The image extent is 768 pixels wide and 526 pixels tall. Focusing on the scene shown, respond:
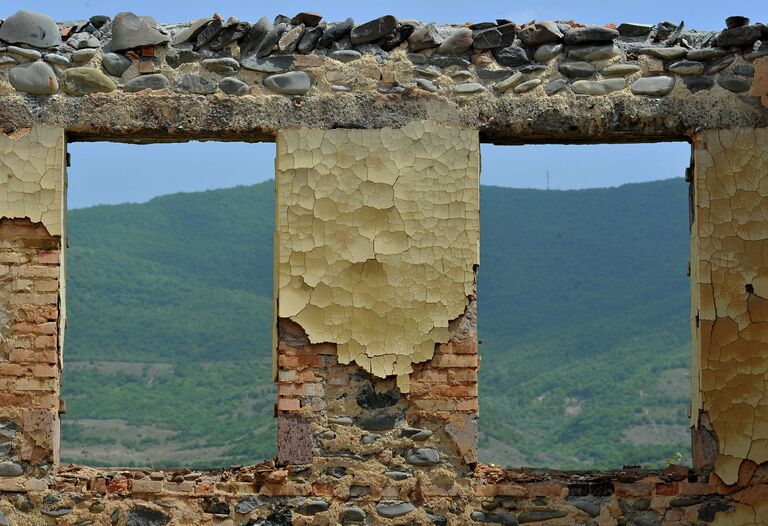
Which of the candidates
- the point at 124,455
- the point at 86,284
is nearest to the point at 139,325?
the point at 86,284

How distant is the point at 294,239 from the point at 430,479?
1.48 m

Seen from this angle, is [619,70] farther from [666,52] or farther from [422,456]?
[422,456]

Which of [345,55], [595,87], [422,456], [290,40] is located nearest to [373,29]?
[345,55]

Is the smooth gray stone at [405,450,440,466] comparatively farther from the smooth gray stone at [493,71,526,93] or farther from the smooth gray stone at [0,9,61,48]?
the smooth gray stone at [0,9,61,48]

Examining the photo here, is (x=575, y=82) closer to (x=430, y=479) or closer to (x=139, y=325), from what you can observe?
(x=430, y=479)

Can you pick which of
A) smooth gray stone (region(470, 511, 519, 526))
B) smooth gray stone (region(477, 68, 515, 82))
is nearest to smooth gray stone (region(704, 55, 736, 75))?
smooth gray stone (region(477, 68, 515, 82))

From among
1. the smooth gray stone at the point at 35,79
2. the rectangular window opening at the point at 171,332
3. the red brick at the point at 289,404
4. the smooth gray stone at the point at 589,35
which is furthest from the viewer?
the rectangular window opening at the point at 171,332

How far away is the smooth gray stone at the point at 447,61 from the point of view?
720 cm

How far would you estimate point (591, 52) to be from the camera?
7.25 meters

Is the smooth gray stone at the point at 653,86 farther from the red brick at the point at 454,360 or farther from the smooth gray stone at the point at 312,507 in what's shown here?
the smooth gray stone at the point at 312,507

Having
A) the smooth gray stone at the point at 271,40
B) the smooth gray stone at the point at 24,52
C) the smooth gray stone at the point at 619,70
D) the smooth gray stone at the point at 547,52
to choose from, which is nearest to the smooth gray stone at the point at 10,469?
the smooth gray stone at the point at 24,52

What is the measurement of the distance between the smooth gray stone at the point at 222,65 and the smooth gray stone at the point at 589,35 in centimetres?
181

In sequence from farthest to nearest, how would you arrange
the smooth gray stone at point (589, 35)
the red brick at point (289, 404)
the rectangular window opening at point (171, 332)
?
the rectangular window opening at point (171, 332), the smooth gray stone at point (589, 35), the red brick at point (289, 404)

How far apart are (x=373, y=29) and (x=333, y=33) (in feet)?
0.72
